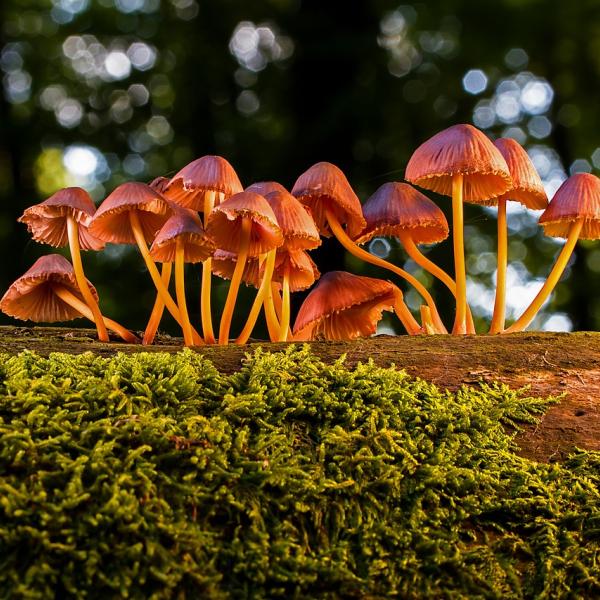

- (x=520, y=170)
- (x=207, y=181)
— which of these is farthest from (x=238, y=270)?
(x=520, y=170)

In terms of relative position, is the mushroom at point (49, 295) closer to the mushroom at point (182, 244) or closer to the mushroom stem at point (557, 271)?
the mushroom at point (182, 244)

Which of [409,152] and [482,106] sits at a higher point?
[482,106]

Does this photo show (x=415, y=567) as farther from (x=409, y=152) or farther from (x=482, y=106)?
(x=482, y=106)

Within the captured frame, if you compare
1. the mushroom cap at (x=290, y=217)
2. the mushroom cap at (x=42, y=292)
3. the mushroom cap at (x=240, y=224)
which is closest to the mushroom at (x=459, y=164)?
the mushroom cap at (x=290, y=217)

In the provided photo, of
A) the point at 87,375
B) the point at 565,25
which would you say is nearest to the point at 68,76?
the point at 565,25

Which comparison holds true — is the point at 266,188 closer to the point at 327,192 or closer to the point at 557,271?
the point at 327,192

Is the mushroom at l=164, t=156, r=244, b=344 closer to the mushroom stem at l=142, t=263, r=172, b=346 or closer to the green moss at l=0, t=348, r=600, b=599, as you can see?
the mushroom stem at l=142, t=263, r=172, b=346
